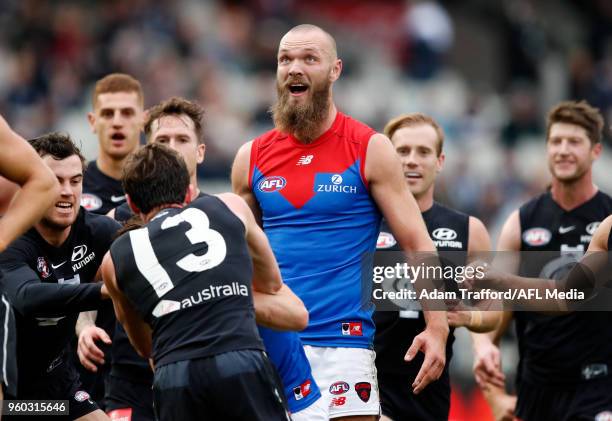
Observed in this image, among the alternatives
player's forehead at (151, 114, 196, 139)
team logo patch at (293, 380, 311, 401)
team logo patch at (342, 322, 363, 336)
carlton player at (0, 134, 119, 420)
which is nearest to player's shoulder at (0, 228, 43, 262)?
carlton player at (0, 134, 119, 420)

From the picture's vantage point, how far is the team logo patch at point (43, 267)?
24.9ft

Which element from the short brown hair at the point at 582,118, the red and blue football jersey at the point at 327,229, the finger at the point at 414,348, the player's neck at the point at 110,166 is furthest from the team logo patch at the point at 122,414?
the short brown hair at the point at 582,118

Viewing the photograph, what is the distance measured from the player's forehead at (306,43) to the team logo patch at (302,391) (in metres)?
2.19

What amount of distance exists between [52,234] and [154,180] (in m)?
1.79

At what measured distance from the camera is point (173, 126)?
353 inches

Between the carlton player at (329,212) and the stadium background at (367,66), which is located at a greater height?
the stadium background at (367,66)

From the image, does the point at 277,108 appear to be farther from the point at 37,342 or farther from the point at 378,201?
the point at 37,342

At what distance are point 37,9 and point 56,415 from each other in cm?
1336

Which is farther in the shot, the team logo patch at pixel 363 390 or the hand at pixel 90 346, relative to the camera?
the hand at pixel 90 346

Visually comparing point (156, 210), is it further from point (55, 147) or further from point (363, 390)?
point (363, 390)

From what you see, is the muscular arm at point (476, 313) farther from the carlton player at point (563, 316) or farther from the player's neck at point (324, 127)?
the player's neck at point (324, 127)

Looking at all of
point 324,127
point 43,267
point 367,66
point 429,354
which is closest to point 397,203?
point 324,127

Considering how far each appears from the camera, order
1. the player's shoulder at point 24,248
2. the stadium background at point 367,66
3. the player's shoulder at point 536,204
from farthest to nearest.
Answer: the stadium background at point 367,66 → the player's shoulder at point 536,204 → the player's shoulder at point 24,248

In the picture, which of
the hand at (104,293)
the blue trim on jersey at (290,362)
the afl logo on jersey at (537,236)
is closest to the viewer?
the hand at (104,293)
